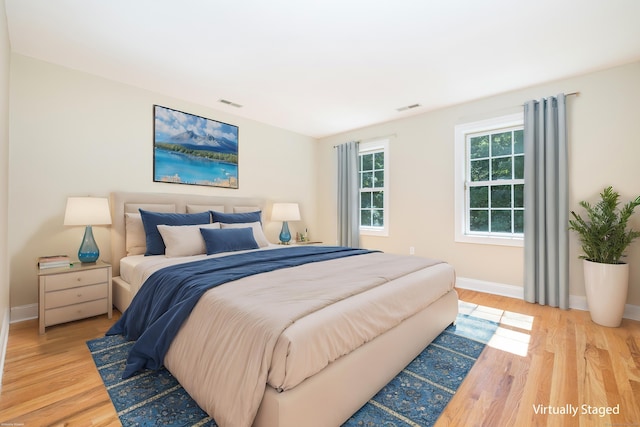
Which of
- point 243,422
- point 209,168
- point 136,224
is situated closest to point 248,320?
point 243,422

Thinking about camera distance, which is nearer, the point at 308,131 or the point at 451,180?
the point at 451,180

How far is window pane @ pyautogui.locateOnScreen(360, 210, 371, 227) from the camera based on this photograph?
190 inches

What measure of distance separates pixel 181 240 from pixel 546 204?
3.86 metres

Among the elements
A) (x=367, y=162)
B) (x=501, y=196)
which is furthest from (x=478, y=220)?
(x=367, y=162)

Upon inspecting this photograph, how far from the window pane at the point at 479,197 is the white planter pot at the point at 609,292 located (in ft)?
4.20

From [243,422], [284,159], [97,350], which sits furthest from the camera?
[284,159]

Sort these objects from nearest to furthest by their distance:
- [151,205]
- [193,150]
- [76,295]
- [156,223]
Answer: [76,295], [156,223], [151,205], [193,150]

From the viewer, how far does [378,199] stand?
15.4 ft

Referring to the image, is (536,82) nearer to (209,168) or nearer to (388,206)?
(388,206)

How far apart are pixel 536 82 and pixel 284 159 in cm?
347

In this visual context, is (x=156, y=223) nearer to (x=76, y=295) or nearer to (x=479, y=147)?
(x=76, y=295)

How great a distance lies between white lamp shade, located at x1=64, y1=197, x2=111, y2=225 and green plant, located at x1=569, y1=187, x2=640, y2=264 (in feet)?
15.1

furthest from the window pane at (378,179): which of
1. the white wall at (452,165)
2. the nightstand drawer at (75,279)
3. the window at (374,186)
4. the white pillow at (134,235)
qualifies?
the nightstand drawer at (75,279)

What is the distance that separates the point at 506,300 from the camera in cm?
328
